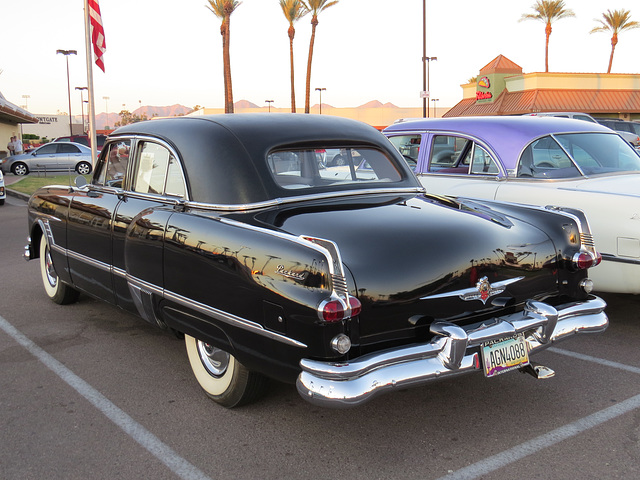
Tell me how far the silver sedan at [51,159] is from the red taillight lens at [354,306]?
2803 centimetres

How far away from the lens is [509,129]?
21.7 feet

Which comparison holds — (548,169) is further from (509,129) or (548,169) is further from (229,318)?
(229,318)

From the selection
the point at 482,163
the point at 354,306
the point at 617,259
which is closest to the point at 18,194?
the point at 482,163

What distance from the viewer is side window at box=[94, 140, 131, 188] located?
500 cm

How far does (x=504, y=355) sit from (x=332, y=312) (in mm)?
1079

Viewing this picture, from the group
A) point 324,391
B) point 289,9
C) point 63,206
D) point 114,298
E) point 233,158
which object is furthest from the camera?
point 289,9

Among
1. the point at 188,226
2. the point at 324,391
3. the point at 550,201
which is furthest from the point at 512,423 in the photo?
the point at 550,201

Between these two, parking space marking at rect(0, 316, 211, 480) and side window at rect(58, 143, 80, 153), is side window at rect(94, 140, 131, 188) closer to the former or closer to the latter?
parking space marking at rect(0, 316, 211, 480)

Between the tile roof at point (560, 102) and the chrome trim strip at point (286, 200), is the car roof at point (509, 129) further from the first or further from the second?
the tile roof at point (560, 102)

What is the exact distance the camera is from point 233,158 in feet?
13.3

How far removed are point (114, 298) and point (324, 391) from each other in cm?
234

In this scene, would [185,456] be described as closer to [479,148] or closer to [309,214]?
[309,214]

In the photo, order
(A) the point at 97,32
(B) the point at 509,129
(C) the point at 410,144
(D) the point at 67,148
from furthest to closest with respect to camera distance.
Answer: (D) the point at 67,148 → (A) the point at 97,32 → (C) the point at 410,144 → (B) the point at 509,129

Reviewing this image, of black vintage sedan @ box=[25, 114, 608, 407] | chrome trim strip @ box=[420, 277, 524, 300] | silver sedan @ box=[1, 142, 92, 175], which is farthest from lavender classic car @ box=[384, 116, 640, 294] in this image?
silver sedan @ box=[1, 142, 92, 175]
